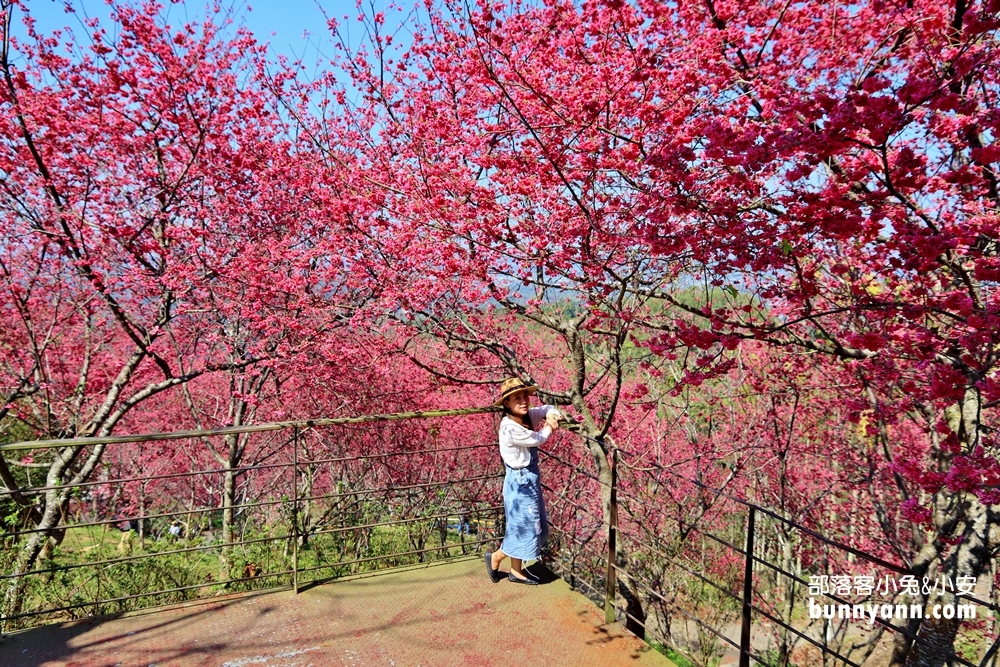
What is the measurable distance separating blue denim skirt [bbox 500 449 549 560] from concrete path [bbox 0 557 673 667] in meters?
0.29

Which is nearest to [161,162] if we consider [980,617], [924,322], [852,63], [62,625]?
[62,625]

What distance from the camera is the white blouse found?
14.0 feet

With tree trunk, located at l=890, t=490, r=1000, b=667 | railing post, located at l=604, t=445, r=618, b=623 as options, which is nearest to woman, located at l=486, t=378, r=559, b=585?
railing post, located at l=604, t=445, r=618, b=623

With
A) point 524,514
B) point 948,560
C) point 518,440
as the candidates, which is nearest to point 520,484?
point 524,514

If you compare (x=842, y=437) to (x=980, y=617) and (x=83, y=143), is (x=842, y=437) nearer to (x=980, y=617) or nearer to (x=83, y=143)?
(x=980, y=617)

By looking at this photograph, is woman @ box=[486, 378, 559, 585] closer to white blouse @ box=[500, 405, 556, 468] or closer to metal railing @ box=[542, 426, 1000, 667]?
white blouse @ box=[500, 405, 556, 468]

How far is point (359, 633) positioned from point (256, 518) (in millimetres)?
9003

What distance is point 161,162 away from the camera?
7.87 meters

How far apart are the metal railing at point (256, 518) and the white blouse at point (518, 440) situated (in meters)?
0.33

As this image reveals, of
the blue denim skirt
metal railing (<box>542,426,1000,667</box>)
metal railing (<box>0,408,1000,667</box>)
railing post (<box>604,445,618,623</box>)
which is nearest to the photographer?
railing post (<box>604,445,618,623</box>)

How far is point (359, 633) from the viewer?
382 centimetres

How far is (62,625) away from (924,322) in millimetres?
7754

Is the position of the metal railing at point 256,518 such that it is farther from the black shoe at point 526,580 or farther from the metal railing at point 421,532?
the black shoe at point 526,580

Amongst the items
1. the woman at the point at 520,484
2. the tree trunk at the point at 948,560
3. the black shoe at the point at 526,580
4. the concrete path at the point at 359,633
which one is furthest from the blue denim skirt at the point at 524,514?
the tree trunk at the point at 948,560
